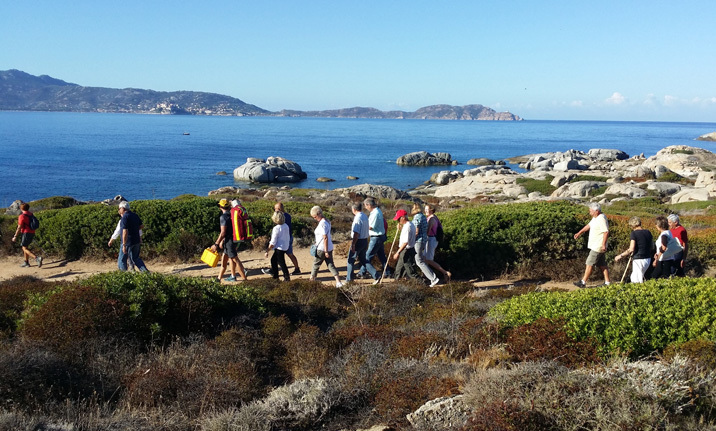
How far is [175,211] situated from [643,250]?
11870mm

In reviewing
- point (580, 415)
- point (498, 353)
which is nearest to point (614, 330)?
point (498, 353)

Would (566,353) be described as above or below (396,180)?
above

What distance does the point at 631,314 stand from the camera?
6.74m

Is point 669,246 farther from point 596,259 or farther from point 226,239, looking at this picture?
point 226,239

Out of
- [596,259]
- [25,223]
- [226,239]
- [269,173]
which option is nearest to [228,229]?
[226,239]

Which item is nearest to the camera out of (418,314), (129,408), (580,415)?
(580,415)

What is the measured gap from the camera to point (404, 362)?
6.32 meters

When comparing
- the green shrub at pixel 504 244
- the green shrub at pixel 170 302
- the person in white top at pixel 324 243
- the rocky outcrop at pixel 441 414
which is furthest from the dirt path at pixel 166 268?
the rocky outcrop at pixel 441 414

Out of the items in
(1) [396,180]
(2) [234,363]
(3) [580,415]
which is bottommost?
(1) [396,180]

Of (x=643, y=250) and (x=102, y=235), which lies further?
(x=102, y=235)

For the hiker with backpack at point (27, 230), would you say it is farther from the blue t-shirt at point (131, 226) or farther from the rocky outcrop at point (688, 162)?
the rocky outcrop at point (688, 162)

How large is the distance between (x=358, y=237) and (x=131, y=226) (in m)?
5.00

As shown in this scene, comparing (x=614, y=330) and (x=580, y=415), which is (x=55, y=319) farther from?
(x=614, y=330)

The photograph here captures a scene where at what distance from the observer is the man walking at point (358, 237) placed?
11586mm
